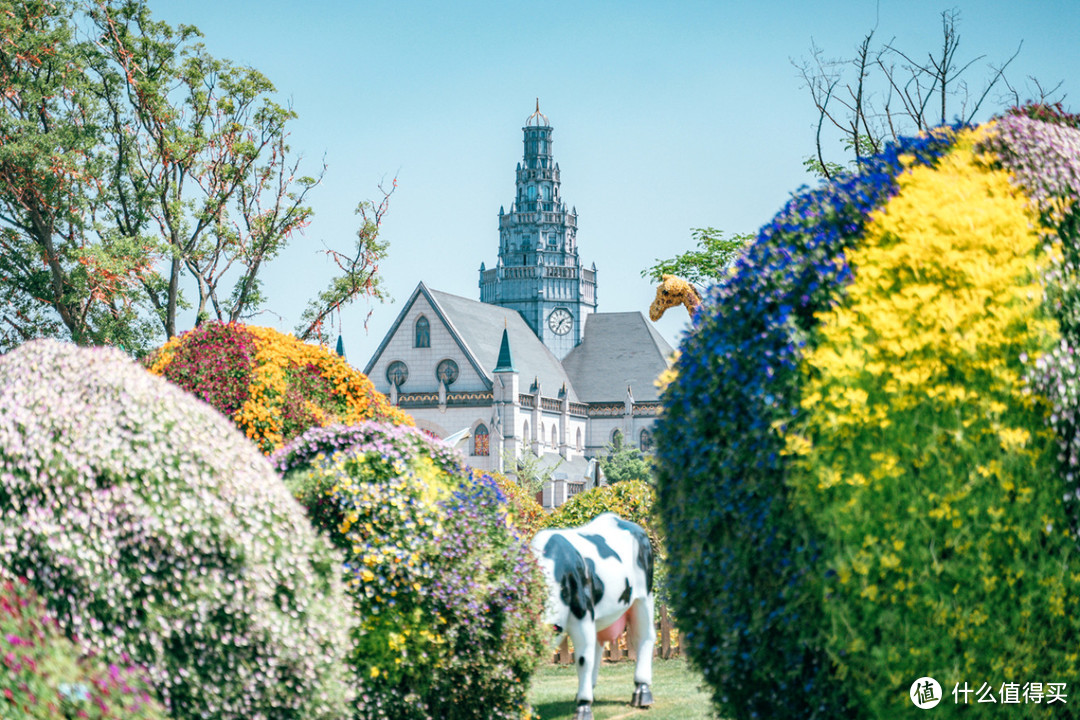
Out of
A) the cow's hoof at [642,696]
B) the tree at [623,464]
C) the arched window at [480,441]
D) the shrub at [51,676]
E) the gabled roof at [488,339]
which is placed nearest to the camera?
the shrub at [51,676]

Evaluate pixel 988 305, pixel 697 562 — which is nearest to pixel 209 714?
pixel 697 562

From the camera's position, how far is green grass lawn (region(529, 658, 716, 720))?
1228 centimetres

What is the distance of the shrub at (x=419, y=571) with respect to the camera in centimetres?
806

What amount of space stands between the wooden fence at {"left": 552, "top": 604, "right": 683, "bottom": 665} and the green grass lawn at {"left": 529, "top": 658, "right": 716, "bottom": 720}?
1.50 ft

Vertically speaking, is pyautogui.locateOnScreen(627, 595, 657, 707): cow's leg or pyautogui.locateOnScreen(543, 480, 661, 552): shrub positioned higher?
pyautogui.locateOnScreen(543, 480, 661, 552): shrub

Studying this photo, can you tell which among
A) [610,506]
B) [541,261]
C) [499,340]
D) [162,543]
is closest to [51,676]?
[162,543]

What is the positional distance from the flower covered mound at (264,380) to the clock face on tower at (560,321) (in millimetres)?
89792

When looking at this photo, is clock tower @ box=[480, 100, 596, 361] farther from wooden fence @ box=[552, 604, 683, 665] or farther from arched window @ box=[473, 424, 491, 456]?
wooden fence @ box=[552, 604, 683, 665]

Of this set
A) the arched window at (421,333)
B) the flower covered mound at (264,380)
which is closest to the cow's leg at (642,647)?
the flower covered mound at (264,380)

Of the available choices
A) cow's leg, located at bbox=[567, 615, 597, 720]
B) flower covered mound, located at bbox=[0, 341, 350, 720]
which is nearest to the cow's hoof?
cow's leg, located at bbox=[567, 615, 597, 720]

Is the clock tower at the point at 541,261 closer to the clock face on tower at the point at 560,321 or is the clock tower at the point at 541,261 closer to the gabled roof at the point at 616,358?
the clock face on tower at the point at 560,321

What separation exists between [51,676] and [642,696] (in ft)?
29.3

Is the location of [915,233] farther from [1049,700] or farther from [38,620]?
[38,620]

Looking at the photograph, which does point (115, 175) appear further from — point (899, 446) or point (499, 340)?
point (499, 340)
